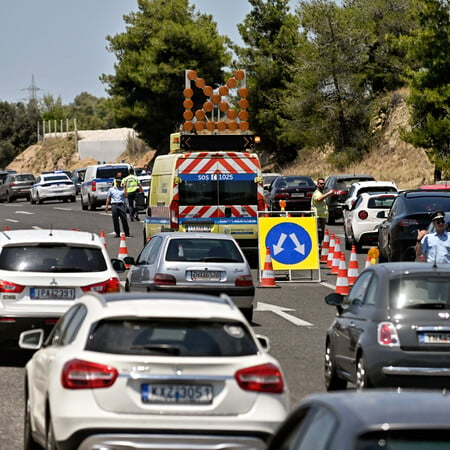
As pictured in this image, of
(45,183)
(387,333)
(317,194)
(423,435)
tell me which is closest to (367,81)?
(45,183)

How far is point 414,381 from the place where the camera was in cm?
1138

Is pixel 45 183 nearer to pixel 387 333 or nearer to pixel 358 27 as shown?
pixel 358 27

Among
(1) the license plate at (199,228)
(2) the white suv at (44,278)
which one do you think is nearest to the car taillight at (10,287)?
(2) the white suv at (44,278)

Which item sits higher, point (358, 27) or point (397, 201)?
point (358, 27)

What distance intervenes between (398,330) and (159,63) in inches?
3158

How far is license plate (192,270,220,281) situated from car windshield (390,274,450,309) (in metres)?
6.21

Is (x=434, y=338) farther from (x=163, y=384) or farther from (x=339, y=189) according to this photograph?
(x=339, y=189)

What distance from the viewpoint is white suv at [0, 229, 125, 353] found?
48.0 ft

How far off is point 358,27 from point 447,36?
69.4 feet

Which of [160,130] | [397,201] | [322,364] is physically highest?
[160,130]

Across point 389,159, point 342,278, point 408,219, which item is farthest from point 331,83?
point 342,278

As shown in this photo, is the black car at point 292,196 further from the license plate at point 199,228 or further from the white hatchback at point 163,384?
the white hatchback at point 163,384

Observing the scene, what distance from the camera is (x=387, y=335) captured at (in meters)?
11.5

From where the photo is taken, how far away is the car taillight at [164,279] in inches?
714
